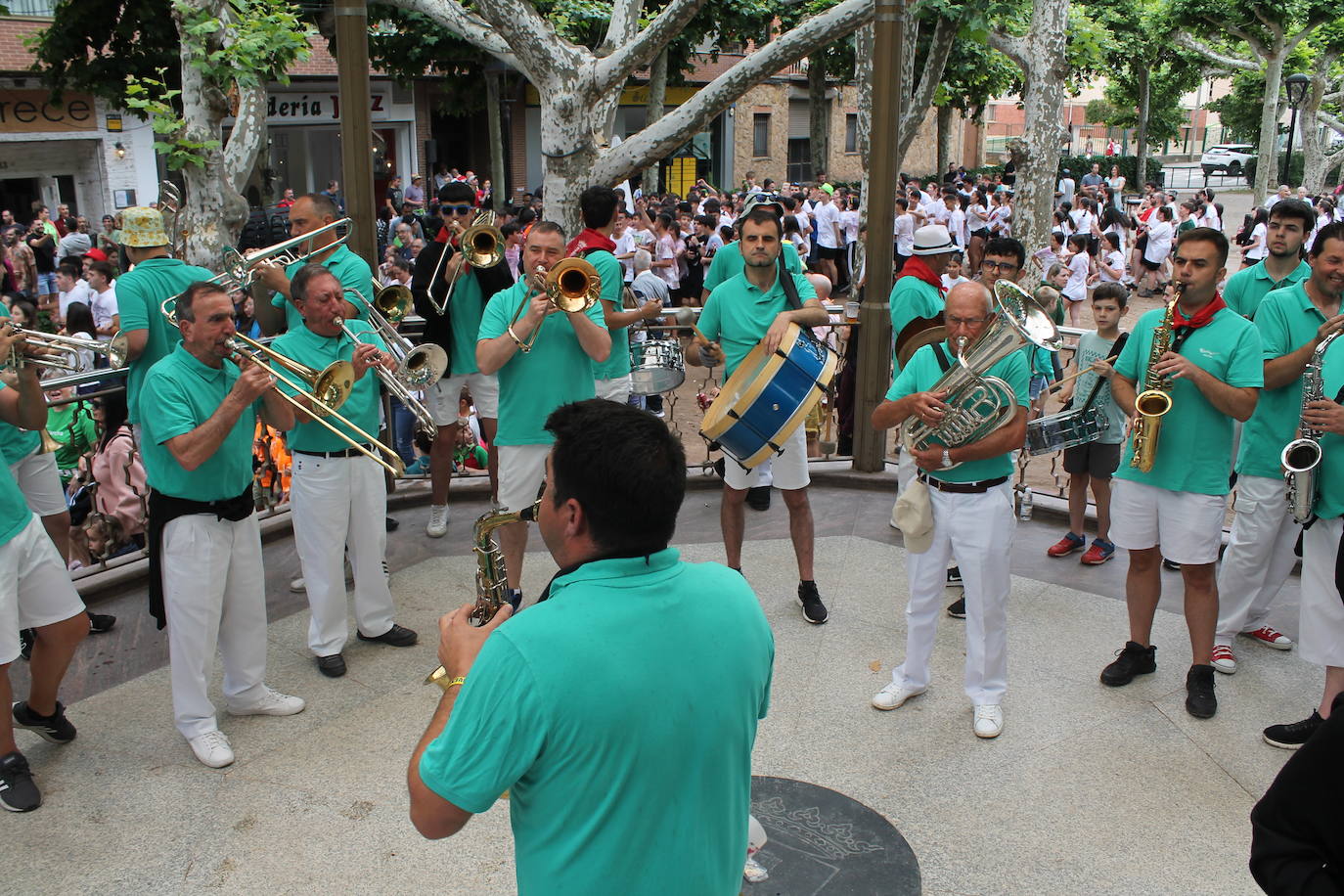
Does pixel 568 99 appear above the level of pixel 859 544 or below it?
above

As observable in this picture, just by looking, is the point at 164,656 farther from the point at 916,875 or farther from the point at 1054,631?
the point at 1054,631

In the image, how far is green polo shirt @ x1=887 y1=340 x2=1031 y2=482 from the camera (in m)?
4.83

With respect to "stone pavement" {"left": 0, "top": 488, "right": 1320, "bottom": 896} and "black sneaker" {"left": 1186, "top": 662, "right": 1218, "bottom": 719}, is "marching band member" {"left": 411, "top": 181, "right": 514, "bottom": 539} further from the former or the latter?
"black sneaker" {"left": 1186, "top": 662, "right": 1218, "bottom": 719}

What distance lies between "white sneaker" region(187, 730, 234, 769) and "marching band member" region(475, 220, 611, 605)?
1440mm

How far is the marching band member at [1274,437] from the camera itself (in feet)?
17.3

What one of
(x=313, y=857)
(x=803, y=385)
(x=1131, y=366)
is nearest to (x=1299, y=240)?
(x=1131, y=366)

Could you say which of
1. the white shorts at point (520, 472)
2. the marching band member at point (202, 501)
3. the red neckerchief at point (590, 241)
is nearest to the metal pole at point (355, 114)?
the red neckerchief at point (590, 241)

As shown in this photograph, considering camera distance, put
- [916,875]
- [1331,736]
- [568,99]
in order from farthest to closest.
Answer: [568,99] < [916,875] < [1331,736]

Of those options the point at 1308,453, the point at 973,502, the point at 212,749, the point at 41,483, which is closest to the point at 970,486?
the point at 973,502

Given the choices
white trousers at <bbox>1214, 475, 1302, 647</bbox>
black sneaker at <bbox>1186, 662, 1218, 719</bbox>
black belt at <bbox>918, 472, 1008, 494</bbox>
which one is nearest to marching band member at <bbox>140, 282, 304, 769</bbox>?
black belt at <bbox>918, 472, 1008, 494</bbox>

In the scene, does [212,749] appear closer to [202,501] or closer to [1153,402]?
[202,501]

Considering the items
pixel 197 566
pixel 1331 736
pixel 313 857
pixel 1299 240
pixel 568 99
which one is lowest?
pixel 313 857

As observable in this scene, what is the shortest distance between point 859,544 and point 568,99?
565 cm

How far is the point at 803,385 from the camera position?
557cm
